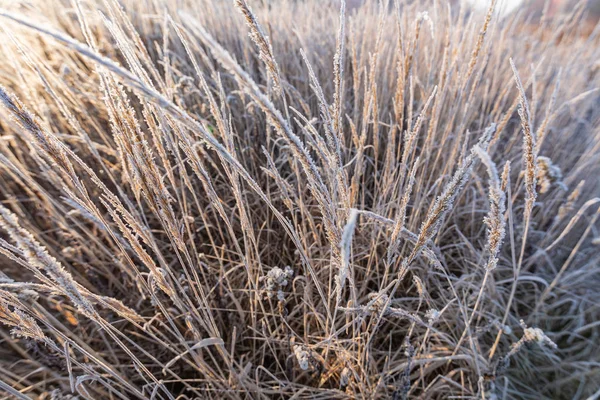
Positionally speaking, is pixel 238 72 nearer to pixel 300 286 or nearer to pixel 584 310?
pixel 300 286

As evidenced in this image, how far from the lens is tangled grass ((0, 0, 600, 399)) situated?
1.99 ft

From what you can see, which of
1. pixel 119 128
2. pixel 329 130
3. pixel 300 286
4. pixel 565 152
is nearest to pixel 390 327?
pixel 300 286

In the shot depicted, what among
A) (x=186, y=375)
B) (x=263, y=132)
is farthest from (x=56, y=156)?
(x=263, y=132)

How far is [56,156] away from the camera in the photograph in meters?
0.56

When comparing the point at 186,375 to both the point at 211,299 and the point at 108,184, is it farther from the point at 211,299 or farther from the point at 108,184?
the point at 108,184

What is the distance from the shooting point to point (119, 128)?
616 mm

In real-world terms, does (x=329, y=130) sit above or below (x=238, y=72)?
below

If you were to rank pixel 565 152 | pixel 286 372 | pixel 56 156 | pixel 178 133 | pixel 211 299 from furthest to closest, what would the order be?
pixel 565 152
pixel 211 299
pixel 286 372
pixel 178 133
pixel 56 156

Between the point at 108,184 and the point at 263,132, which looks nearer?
the point at 108,184

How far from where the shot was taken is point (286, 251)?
131 centimetres

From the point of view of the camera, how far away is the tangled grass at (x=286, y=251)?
23.9 inches

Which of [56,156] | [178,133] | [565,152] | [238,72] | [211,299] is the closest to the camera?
[238,72]

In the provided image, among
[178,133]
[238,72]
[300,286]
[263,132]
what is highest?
[238,72]

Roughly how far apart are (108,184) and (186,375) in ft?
3.07
